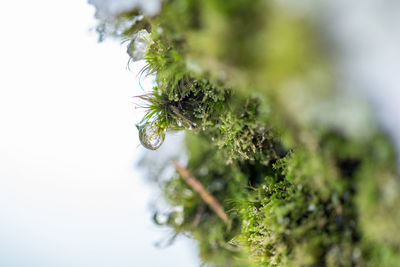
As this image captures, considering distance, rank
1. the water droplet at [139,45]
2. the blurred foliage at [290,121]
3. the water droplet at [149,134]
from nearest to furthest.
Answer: the blurred foliage at [290,121] → the water droplet at [139,45] → the water droplet at [149,134]

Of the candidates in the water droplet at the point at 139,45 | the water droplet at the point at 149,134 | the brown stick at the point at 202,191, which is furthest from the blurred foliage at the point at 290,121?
the brown stick at the point at 202,191

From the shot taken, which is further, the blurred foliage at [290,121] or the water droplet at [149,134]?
the water droplet at [149,134]

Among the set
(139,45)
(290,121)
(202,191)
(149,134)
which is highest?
(139,45)

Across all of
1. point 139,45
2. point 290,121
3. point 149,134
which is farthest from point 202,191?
point 290,121

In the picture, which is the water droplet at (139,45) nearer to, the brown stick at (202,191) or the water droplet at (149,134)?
the water droplet at (149,134)

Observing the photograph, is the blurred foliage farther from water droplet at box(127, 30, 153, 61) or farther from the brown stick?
the brown stick

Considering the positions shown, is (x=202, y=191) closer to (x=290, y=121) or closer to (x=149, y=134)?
(x=149, y=134)

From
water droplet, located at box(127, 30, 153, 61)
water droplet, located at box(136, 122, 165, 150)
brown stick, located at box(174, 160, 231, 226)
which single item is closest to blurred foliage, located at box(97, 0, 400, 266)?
water droplet, located at box(127, 30, 153, 61)
